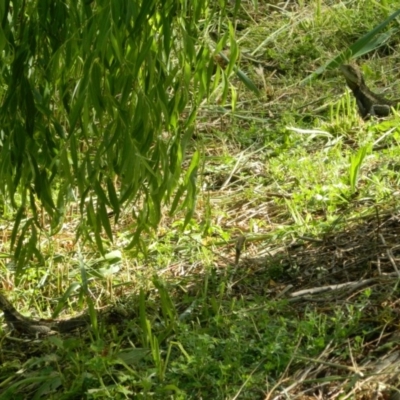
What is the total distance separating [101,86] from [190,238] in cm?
174

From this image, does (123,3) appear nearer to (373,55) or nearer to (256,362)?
(256,362)

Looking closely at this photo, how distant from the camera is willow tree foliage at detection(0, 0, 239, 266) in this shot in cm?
231

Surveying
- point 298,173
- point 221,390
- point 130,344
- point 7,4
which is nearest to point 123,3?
point 7,4

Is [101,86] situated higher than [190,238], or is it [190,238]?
[101,86]

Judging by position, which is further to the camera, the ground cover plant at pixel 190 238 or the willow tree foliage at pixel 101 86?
the ground cover plant at pixel 190 238

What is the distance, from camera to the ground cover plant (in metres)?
2.52

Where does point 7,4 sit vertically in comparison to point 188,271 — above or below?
above

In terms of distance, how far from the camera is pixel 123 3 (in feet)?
7.35

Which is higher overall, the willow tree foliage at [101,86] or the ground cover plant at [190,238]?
the willow tree foliage at [101,86]

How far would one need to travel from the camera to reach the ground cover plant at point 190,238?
252 cm

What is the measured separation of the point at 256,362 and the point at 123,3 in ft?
3.92

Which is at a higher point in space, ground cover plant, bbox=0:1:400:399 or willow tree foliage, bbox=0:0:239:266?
willow tree foliage, bbox=0:0:239:266

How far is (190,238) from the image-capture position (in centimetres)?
418

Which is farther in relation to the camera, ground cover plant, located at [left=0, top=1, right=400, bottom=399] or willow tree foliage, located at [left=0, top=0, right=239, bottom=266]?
ground cover plant, located at [left=0, top=1, right=400, bottom=399]
